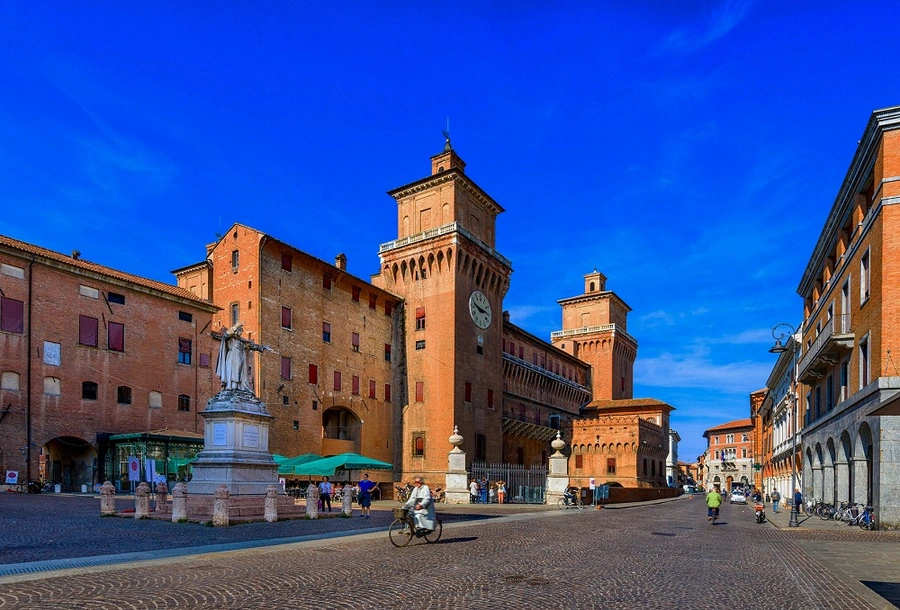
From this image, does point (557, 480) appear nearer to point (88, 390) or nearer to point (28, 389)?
point (88, 390)

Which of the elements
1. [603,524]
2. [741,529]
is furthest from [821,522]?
[603,524]

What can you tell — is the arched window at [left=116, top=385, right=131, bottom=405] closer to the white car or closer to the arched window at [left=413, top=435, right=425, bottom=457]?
the arched window at [left=413, top=435, right=425, bottom=457]

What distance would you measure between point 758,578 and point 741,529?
1388cm

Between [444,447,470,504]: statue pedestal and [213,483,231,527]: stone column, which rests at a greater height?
A: [213,483,231,527]: stone column

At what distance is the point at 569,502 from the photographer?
3612 centimetres

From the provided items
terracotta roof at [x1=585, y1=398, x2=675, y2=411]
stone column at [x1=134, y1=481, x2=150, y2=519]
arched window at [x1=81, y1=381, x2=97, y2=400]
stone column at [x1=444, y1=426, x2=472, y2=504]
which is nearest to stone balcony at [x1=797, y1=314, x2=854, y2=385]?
stone column at [x1=444, y1=426, x2=472, y2=504]

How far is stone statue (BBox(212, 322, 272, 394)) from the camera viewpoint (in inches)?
851

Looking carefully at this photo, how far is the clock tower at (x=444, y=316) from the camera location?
4947 centimetres

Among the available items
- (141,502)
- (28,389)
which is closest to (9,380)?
(28,389)

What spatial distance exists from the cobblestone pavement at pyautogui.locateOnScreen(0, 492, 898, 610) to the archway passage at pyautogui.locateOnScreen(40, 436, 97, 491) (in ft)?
65.9

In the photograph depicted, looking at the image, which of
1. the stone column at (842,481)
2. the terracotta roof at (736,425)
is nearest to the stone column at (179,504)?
the stone column at (842,481)

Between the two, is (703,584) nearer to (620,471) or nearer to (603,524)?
(603,524)

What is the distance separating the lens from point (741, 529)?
80.0 ft

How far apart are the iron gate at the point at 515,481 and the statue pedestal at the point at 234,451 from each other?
19513mm
